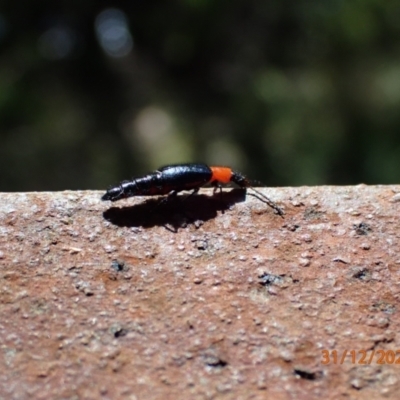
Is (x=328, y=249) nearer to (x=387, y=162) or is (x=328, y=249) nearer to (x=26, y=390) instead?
(x=26, y=390)

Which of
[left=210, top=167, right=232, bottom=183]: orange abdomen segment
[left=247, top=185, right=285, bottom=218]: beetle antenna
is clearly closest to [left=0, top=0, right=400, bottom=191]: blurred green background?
[left=210, top=167, right=232, bottom=183]: orange abdomen segment

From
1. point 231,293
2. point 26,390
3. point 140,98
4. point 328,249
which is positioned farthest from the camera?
point 140,98

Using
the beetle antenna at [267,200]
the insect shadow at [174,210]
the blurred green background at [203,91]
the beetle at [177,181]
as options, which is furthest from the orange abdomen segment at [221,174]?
the blurred green background at [203,91]

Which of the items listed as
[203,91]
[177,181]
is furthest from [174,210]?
[203,91]

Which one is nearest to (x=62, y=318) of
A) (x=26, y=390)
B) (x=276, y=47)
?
(x=26, y=390)

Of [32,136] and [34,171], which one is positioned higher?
[32,136]

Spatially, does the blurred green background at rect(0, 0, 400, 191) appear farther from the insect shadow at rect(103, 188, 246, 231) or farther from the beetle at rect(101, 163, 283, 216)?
the insect shadow at rect(103, 188, 246, 231)
